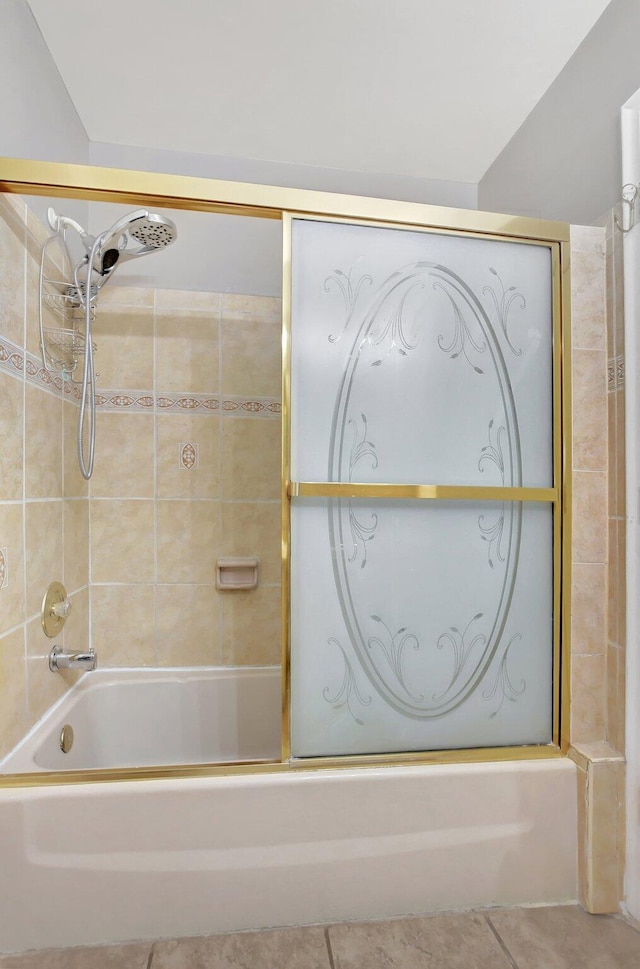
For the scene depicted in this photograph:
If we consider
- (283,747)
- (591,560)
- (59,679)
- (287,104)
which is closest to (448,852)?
(283,747)

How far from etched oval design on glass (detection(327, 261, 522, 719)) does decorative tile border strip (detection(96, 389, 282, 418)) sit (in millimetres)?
665

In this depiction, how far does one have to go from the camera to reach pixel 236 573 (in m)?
1.94

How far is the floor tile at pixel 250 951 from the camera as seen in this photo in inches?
42.7

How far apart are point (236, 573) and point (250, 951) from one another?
3.54 ft

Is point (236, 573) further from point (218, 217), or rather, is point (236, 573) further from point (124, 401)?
point (218, 217)

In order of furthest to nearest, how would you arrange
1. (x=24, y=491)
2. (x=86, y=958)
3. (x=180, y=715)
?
(x=180, y=715) → (x=24, y=491) → (x=86, y=958)

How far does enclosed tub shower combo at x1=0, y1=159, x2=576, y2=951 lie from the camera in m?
1.16

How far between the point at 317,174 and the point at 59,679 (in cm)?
206

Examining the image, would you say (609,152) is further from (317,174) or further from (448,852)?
(448,852)

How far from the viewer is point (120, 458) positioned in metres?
1.91

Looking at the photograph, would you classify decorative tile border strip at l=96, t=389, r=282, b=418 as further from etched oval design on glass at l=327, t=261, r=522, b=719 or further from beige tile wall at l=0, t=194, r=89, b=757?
etched oval design on glass at l=327, t=261, r=522, b=719

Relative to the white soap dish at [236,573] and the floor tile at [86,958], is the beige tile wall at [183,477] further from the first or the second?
the floor tile at [86,958]

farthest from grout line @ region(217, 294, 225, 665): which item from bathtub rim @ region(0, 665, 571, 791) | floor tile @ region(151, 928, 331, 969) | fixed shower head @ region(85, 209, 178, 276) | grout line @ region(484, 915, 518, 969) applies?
grout line @ region(484, 915, 518, 969)

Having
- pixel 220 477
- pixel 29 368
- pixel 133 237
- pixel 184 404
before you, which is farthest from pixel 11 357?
pixel 220 477
